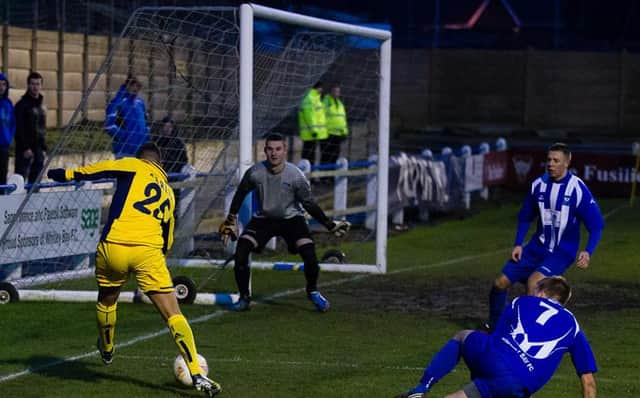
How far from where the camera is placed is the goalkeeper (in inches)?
537

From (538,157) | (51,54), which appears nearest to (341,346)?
(51,54)

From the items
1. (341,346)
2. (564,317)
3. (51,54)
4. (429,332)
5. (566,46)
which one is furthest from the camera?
(566,46)

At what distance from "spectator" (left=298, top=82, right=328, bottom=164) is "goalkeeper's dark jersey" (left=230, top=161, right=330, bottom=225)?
10192 millimetres

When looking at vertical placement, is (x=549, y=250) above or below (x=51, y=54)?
below

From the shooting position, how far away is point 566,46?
148ft

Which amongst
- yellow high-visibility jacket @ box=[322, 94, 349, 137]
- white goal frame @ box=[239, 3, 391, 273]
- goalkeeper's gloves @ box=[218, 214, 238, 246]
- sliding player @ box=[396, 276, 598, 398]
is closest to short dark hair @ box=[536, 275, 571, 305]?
sliding player @ box=[396, 276, 598, 398]

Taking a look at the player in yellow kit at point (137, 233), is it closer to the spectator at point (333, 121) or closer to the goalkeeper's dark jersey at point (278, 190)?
the goalkeeper's dark jersey at point (278, 190)

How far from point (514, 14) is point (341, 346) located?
35.7m

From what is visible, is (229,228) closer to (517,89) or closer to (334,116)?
(334,116)

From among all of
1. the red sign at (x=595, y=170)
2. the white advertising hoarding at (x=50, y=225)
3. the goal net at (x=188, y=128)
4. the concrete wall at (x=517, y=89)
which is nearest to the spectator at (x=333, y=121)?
the goal net at (x=188, y=128)

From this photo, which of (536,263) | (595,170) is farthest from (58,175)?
(595,170)

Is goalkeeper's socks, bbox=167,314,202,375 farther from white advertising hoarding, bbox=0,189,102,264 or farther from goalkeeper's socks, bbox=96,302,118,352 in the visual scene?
white advertising hoarding, bbox=0,189,102,264

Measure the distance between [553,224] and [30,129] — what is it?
8.49 metres

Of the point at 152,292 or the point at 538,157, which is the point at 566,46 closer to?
the point at 538,157
